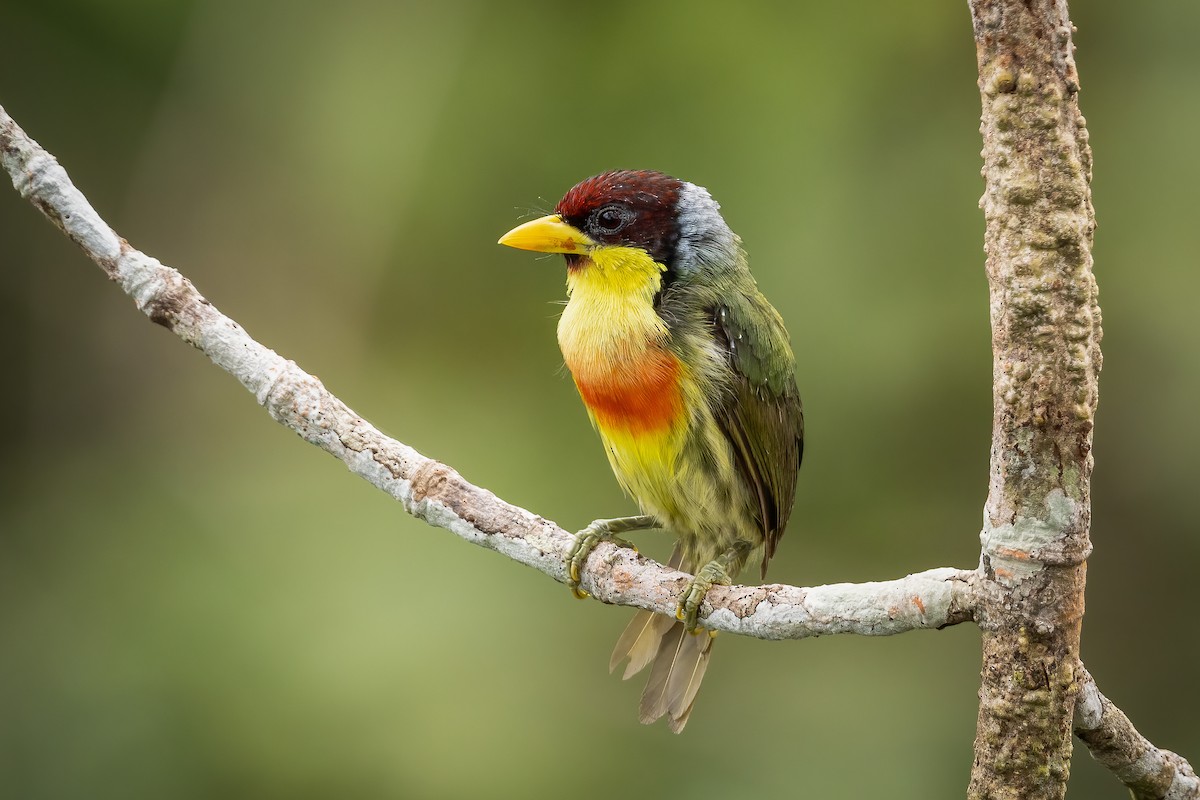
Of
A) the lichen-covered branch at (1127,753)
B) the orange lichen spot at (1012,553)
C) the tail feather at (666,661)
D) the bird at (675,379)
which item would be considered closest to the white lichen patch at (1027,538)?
the orange lichen spot at (1012,553)

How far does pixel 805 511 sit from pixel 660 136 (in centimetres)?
152

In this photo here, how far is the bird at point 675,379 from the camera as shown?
9.00 ft

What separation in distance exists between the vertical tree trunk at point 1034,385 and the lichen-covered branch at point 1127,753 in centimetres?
15

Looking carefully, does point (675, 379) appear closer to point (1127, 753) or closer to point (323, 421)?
point (323, 421)

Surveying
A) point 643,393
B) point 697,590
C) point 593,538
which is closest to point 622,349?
point 643,393

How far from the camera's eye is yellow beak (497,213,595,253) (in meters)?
2.88

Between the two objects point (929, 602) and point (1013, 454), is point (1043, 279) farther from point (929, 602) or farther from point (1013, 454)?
point (929, 602)

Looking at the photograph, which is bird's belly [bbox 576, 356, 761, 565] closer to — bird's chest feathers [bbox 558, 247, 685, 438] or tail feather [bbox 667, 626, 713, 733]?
bird's chest feathers [bbox 558, 247, 685, 438]

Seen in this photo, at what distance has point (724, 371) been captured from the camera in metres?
2.74

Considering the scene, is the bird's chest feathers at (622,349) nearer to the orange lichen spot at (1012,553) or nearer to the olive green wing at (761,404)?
the olive green wing at (761,404)

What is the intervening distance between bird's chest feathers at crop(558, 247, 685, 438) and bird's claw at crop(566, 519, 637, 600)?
0.21 meters

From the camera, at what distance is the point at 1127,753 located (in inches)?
81.4

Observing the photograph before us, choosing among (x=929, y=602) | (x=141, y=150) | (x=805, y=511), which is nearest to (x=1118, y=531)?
(x=805, y=511)

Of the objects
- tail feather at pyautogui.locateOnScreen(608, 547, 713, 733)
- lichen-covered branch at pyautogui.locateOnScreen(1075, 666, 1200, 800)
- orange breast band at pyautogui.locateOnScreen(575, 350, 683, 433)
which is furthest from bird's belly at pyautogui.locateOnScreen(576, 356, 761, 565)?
lichen-covered branch at pyautogui.locateOnScreen(1075, 666, 1200, 800)
